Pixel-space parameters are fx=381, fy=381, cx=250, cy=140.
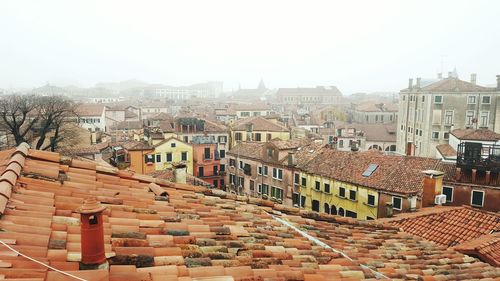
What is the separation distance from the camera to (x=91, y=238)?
331 centimetres

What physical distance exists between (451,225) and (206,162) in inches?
1068

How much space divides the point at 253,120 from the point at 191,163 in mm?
13675

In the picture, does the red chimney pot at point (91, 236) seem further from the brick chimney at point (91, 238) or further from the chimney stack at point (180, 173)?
the chimney stack at point (180, 173)

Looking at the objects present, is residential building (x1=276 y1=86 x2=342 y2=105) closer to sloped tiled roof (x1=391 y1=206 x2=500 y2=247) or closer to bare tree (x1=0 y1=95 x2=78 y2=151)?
bare tree (x1=0 y1=95 x2=78 y2=151)

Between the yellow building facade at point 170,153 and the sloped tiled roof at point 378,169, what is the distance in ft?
41.1

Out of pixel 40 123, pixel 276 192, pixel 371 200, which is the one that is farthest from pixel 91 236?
pixel 40 123

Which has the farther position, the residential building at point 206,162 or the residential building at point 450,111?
the residential building at point 450,111

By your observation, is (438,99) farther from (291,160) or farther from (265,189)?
(265,189)

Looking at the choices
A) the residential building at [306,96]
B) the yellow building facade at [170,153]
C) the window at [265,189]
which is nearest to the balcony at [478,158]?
the window at [265,189]

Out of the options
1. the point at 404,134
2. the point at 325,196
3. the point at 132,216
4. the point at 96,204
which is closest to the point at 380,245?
the point at 132,216

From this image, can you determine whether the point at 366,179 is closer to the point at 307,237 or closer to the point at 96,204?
the point at 307,237

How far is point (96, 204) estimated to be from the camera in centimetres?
347

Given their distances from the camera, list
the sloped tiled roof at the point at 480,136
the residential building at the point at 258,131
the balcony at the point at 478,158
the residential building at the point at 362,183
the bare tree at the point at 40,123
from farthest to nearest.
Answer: the residential building at the point at 258,131 → the bare tree at the point at 40,123 → the sloped tiled roof at the point at 480,136 → the residential building at the point at 362,183 → the balcony at the point at 478,158

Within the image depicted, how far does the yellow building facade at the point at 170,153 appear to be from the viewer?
111 ft
